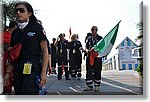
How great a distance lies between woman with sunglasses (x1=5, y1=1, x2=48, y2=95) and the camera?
2967 millimetres

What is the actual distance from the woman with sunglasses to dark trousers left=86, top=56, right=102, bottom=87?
516 millimetres

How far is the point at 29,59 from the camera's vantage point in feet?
10.0

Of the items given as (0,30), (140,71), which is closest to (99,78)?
(140,71)

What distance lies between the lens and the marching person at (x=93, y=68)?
3.35 metres

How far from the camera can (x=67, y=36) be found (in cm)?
337

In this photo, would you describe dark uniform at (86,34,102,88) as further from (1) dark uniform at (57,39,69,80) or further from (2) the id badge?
(2) the id badge

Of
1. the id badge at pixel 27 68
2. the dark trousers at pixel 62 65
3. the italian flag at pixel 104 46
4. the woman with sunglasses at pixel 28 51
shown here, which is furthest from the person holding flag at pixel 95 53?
the id badge at pixel 27 68

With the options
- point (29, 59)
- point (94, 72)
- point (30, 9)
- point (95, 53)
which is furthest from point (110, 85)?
point (30, 9)

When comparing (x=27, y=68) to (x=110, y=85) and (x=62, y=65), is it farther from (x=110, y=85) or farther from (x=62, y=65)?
(x=110, y=85)

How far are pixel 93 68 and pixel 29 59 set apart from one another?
69 cm

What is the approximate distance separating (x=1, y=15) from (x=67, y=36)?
0.66 m

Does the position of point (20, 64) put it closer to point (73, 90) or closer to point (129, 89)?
point (73, 90)

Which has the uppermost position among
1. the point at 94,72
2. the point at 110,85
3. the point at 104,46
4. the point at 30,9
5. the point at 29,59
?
the point at 30,9

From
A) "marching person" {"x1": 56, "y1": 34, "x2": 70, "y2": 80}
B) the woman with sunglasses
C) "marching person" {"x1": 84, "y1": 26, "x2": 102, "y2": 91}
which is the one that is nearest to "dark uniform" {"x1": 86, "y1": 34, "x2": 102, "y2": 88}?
"marching person" {"x1": 84, "y1": 26, "x2": 102, "y2": 91}
